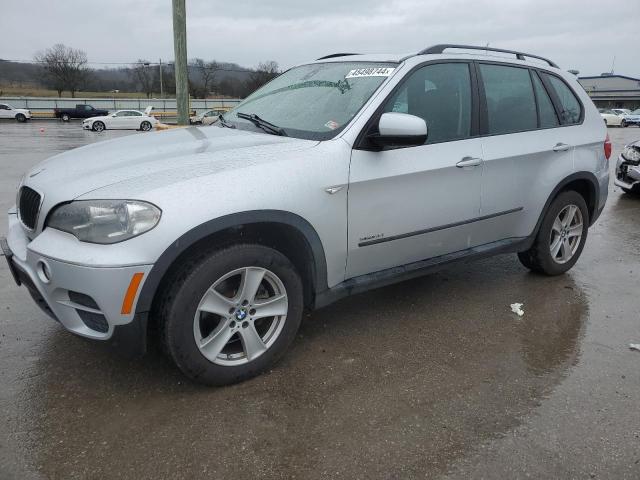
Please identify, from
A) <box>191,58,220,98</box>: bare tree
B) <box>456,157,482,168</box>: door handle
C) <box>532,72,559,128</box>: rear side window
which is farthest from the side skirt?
<box>191,58,220,98</box>: bare tree

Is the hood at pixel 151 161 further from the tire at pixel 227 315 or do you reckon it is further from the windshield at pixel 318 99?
the tire at pixel 227 315

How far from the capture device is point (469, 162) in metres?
3.48

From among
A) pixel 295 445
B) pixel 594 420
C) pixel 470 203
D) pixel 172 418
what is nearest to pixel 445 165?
pixel 470 203

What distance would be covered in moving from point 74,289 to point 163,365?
84 centimetres

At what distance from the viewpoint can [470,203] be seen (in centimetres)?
358

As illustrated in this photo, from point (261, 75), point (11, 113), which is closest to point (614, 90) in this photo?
point (261, 75)

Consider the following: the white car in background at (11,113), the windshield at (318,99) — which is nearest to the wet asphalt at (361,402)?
the windshield at (318,99)

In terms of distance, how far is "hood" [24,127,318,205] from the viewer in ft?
8.34

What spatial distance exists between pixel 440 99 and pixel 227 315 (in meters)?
2.02

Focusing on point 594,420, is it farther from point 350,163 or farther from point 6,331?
point 6,331

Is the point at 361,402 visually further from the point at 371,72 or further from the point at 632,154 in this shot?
the point at 632,154

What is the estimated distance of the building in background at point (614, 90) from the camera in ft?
258

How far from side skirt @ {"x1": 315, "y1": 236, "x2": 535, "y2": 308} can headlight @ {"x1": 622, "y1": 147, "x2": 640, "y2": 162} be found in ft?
18.4

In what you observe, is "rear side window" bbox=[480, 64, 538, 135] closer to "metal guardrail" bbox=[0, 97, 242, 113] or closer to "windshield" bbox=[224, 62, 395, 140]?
"windshield" bbox=[224, 62, 395, 140]
